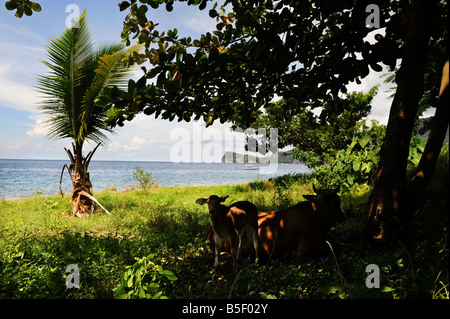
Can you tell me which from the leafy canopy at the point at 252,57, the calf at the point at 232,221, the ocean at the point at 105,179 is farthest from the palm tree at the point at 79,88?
the calf at the point at 232,221

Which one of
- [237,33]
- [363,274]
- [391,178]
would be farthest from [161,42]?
[363,274]

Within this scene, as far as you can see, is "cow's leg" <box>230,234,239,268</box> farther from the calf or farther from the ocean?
the ocean

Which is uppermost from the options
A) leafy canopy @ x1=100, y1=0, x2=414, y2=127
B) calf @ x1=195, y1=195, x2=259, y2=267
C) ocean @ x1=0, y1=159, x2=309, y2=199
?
leafy canopy @ x1=100, y1=0, x2=414, y2=127

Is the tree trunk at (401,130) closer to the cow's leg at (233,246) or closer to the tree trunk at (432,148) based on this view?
the tree trunk at (432,148)

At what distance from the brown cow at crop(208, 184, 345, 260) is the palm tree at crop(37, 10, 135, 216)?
640 cm

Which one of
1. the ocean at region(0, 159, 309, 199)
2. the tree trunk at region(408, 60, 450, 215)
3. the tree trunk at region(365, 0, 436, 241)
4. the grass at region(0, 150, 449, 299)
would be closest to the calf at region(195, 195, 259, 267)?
the grass at region(0, 150, 449, 299)

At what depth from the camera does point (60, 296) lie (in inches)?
102

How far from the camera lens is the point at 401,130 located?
298 cm

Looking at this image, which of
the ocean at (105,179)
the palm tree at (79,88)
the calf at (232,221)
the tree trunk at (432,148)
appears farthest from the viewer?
the ocean at (105,179)

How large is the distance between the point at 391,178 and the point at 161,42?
3790 mm

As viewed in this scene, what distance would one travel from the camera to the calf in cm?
285

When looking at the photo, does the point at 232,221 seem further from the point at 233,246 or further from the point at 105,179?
the point at 105,179

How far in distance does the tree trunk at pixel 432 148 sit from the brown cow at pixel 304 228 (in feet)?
2.59

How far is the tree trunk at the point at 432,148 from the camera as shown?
6.66 ft
